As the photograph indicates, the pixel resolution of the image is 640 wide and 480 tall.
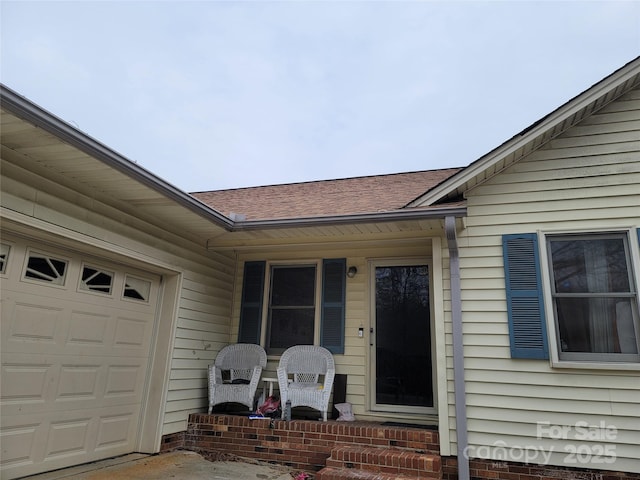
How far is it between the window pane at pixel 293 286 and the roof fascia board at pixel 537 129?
192 cm

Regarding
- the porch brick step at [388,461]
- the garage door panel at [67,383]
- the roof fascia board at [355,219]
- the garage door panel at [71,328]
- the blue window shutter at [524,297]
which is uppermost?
the roof fascia board at [355,219]

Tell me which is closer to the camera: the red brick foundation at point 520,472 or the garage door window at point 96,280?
the red brick foundation at point 520,472

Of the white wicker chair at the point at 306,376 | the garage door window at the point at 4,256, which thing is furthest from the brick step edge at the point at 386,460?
the garage door window at the point at 4,256

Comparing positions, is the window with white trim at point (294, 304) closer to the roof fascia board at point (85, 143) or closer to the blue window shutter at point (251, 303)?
the blue window shutter at point (251, 303)

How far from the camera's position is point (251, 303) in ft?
17.7

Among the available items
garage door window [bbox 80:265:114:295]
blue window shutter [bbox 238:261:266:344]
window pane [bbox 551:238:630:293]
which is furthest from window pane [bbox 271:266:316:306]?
window pane [bbox 551:238:630:293]

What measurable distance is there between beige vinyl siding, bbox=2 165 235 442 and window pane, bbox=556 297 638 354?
3.77 metres

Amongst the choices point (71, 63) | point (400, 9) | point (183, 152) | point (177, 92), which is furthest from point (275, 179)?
point (400, 9)

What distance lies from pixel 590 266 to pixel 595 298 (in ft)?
0.93

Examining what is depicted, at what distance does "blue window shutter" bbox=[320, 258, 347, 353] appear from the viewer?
4906 mm

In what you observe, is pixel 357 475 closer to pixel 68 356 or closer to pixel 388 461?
pixel 388 461

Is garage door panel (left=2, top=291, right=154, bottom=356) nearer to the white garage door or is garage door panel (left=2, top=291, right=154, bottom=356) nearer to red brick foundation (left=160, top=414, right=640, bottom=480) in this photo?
the white garage door

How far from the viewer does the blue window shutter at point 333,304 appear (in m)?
4.91

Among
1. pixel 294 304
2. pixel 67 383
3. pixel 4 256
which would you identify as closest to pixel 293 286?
pixel 294 304
